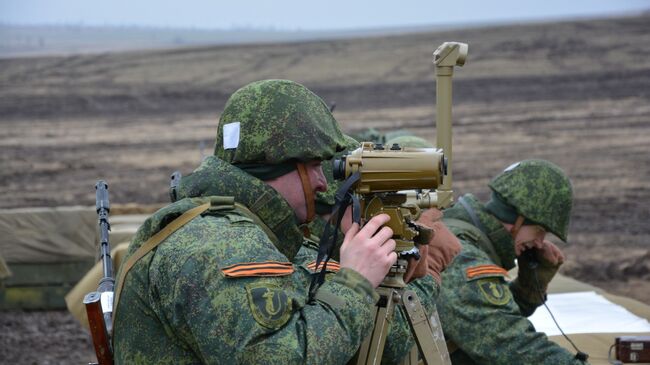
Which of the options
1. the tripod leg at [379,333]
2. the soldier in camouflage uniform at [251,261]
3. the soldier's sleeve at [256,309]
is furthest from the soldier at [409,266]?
the soldier's sleeve at [256,309]

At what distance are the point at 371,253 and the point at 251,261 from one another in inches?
13.8

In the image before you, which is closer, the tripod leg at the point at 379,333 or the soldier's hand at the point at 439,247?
the tripod leg at the point at 379,333

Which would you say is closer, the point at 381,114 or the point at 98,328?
the point at 98,328

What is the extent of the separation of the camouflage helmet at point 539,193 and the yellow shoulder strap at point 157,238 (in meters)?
2.61

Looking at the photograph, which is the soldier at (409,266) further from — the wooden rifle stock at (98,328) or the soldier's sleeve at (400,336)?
the wooden rifle stock at (98,328)

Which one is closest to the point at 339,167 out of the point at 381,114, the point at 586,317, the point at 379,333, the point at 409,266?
the point at 409,266

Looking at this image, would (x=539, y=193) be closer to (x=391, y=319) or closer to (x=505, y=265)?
(x=505, y=265)

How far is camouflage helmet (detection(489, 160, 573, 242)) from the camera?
537cm

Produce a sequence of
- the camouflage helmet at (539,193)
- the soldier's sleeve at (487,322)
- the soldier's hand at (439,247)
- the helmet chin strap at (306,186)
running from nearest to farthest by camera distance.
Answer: the helmet chin strap at (306,186), the soldier's hand at (439,247), the soldier's sleeve at (487,322), the camouflage helmet at (539,193)

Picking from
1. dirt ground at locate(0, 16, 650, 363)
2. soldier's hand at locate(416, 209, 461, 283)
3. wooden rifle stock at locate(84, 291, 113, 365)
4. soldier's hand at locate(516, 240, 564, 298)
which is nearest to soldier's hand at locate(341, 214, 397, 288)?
wooden rifle stock at locate(84, 291, 113, 365)

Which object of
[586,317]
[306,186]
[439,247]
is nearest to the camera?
[306,186]

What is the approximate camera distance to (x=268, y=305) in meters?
2.82

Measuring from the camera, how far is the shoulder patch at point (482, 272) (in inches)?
193

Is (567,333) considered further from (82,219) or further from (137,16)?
(137,16)
